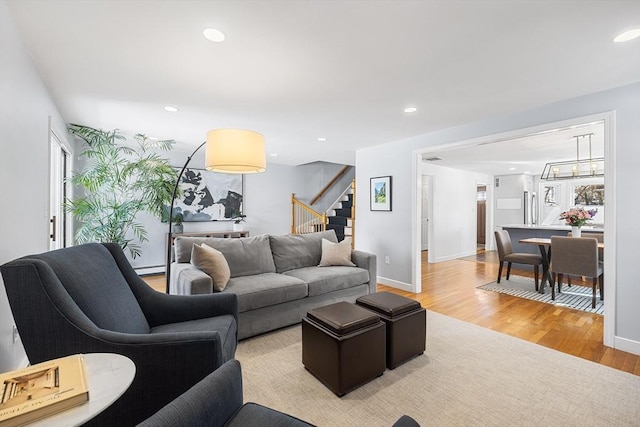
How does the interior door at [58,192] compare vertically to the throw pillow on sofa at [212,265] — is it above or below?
above

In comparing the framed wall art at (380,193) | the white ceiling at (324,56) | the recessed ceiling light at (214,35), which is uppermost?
the white ceiling at (324,56)

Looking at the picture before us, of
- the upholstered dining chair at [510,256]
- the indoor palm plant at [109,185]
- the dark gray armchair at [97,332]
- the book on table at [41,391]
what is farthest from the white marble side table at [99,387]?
the upholstered dining chair at [510,256]

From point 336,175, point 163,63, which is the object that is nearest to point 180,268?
point 163,63

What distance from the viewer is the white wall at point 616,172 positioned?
2.46 meters

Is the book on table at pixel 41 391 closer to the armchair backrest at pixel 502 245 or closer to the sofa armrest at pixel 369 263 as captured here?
the sofa armrest at pixel 369 263

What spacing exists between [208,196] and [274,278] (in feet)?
11.0

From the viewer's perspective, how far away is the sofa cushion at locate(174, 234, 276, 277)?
3.06 m

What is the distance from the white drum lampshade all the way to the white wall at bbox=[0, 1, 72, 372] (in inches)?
43.9

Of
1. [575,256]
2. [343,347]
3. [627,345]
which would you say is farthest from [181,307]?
[575,256]

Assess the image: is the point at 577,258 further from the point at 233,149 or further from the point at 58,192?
the point at 58,192

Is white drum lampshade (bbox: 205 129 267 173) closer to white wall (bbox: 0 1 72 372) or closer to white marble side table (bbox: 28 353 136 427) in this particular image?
white wall (bbox: 0 1 72 372)

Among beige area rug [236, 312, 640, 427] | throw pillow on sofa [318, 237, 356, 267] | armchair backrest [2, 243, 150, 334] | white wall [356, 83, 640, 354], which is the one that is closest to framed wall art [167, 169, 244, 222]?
throw pillow on sofa [318, 237, 356, 267]

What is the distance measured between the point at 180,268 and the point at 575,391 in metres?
3.22

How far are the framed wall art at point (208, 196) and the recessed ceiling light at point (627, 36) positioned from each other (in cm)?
534
